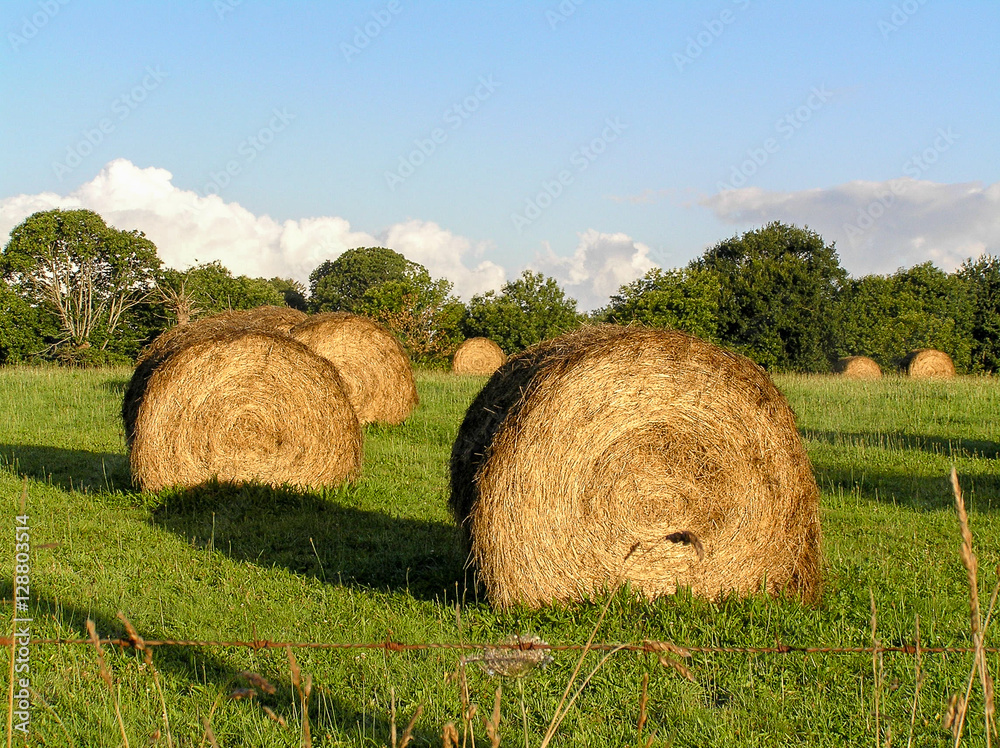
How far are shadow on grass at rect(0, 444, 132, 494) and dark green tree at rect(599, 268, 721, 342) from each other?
92.3 ft

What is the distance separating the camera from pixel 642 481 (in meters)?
6.12

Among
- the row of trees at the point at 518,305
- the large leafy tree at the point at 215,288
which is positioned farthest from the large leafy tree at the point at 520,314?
the large leafy tree at the point at 215,288

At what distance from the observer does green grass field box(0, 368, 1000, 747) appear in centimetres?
412

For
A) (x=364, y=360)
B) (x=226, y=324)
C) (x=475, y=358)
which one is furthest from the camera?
(x=475, y=358)

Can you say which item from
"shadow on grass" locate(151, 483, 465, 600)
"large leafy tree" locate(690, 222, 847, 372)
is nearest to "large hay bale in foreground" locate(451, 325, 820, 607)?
"shadow on grass" locate(151, 483, 465, 600)

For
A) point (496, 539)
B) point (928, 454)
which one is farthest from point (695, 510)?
point (928, 454)

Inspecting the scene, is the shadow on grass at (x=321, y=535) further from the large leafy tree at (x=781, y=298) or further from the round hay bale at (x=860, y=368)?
the large leafy tree at (x=781, y=298)

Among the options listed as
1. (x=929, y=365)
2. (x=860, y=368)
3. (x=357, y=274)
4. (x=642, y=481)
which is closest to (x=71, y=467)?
(x=642, y=481)

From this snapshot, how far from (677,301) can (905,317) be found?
15.9 metres

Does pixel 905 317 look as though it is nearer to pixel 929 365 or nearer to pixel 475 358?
pixel 929 365

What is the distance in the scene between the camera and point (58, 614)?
217 inches

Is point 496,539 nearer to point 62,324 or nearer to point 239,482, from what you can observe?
point 239,482

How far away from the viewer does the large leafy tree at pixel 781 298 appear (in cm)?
4012

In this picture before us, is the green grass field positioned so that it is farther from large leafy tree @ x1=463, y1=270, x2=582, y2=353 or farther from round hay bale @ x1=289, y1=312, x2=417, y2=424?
large leafy tree @ x1=463, y1=270, x2=582, y2=353
